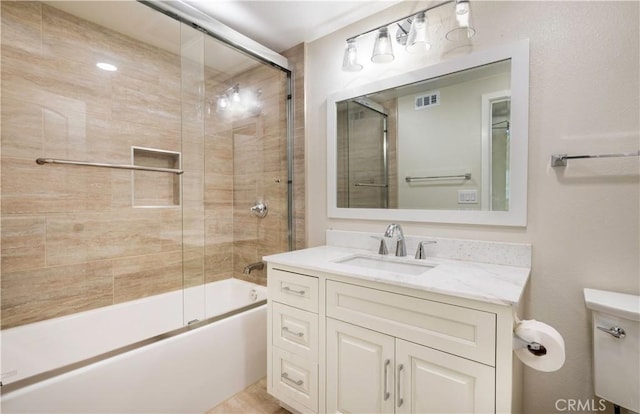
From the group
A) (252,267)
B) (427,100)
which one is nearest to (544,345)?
(427,100)

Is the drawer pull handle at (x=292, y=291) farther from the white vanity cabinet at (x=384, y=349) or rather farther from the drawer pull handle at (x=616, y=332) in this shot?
the drawer pull handle at (x=616, y=332)

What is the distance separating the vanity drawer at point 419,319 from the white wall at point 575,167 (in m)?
0.58

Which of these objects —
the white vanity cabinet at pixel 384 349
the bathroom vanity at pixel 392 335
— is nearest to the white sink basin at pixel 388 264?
the bathroom vanity at pixel 392 335

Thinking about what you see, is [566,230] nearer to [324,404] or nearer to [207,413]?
[324,404]

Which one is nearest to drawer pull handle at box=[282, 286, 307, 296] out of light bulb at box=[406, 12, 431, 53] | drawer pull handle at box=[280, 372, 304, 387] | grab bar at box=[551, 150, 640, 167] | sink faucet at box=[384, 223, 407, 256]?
drawer pull handle at box=[280, 372, 304, 387]

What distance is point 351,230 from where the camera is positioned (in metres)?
1.97

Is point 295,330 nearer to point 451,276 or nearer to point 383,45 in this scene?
point 451,276

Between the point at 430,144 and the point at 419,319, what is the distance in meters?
0.97

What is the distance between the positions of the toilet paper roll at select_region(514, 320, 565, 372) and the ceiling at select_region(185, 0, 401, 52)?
1.74m

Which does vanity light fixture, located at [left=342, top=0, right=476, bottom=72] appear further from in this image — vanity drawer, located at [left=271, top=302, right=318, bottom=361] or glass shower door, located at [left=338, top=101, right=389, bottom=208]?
vanity drawer, located at [left=271, top=302, right=318, bottom=361]

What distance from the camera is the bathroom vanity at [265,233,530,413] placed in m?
0.98

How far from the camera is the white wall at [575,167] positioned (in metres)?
1.17

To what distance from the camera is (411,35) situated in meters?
1.55

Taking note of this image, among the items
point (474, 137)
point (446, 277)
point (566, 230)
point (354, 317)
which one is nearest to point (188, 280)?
point (354, 317)
